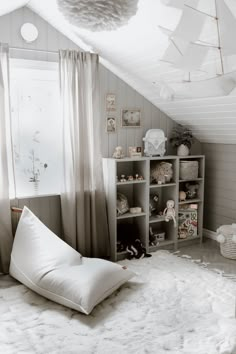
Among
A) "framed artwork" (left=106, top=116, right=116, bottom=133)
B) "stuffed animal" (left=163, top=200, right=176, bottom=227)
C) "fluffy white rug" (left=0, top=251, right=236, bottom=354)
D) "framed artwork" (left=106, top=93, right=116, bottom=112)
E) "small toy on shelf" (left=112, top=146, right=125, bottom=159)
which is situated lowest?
"fluffy white rug" (left=0, top=251, right=236, bottom=354)

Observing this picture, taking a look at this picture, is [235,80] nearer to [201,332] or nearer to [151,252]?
[201,332]

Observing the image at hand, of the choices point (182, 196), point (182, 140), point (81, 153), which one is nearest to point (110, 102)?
point (81, 153)

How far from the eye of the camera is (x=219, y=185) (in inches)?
160

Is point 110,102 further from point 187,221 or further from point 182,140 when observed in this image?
point 187,221

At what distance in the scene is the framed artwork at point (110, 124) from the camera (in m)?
3.63

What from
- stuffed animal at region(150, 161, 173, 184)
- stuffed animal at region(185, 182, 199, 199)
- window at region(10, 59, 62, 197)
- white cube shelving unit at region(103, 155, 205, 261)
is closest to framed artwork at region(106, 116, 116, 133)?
white cube shelving unit at region(103, 155, 205, 261)

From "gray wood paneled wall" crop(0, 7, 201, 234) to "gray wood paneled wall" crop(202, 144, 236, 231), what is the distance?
0.48 meters

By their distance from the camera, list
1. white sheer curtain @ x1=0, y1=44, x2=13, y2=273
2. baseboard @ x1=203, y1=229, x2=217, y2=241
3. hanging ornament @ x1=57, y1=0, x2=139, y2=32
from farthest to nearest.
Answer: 1. baseboard @ x1=203, y1=229, x2=217, y2=241
2. white sheer curtain @ x1=0, y1=44, x2=13, y2=273
3. hanging ornament @ x1=57, y1=0, x2=139, y2=32

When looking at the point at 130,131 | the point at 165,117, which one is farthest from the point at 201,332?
the point at 165,117

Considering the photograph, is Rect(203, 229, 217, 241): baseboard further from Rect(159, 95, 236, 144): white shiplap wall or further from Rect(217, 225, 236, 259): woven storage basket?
Rect(159, 95, 236, 144): white shiplap wall

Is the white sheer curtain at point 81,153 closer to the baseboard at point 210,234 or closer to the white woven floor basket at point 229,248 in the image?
the white woven floor basket at point 229,248

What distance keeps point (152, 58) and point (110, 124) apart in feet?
2.73

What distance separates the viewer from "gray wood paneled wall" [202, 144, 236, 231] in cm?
392

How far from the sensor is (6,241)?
3102mm
